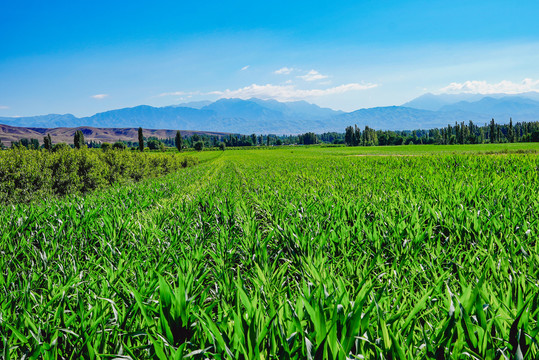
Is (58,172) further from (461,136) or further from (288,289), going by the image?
(461,136)

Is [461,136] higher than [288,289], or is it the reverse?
[461,136]

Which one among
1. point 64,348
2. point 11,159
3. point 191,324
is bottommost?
point 64,348

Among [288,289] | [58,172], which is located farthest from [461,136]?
[288,289]

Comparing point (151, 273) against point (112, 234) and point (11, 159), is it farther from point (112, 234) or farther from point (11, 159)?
point (11, 159)

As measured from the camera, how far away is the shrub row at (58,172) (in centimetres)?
1561

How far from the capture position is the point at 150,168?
32188 millimetres

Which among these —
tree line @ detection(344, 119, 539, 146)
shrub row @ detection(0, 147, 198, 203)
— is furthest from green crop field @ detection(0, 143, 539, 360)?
tree line @ detection(344, 119, 539, 146)

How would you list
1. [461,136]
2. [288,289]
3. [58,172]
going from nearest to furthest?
1. [288,289]
2. [58,172]
3. [461,136]

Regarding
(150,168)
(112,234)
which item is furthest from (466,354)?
(150,168)

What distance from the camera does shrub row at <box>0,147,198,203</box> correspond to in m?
15.6

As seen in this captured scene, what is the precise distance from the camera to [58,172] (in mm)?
18844

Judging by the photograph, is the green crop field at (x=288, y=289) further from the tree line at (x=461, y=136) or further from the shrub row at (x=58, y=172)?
the tree line at (x=461, y=136)

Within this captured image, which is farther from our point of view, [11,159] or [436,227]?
[11,159]

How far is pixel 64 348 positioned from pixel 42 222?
530 cm
